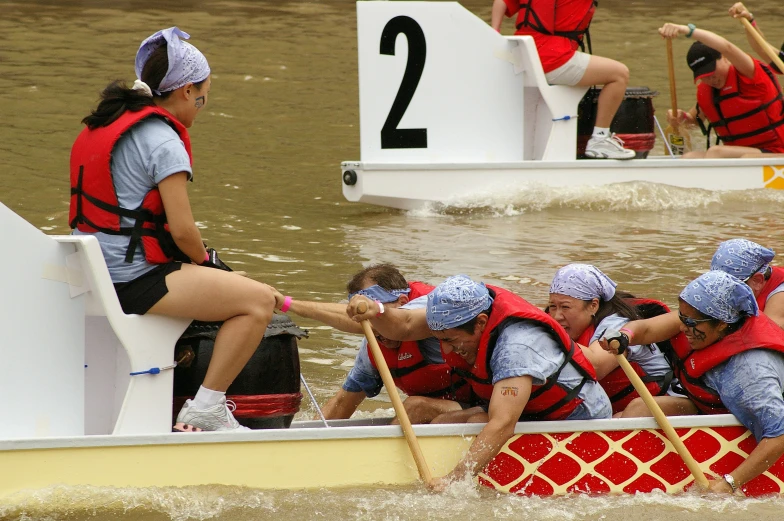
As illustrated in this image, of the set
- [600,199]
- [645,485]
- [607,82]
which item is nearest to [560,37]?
[607,82]

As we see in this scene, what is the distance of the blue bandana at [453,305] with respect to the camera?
423cm

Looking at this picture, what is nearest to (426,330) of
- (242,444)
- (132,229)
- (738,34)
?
(242,444)

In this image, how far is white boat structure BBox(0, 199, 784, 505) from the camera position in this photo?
13.4 ft

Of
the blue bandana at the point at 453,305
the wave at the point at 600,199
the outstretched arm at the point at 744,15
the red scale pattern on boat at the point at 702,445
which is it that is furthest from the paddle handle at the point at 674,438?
the outstretched arm at the point at 744,15

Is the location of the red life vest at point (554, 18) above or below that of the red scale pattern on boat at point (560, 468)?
above

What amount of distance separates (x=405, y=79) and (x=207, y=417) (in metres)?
5.07

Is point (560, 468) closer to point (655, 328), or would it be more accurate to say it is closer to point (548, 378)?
point (548, 378)

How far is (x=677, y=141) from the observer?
1039cm

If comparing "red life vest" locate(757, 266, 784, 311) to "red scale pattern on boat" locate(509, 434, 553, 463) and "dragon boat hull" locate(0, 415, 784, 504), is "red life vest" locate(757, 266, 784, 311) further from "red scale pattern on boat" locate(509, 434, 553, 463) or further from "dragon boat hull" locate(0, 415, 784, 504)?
"red scale pattern on boat" locate(509, 434, 553, 463)

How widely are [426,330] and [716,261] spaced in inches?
55.2

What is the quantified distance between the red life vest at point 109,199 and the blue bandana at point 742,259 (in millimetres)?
2378

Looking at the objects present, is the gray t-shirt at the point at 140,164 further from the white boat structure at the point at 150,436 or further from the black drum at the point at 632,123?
the black drum at the point at 632,123

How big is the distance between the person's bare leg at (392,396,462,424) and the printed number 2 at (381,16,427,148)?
4.53 meters

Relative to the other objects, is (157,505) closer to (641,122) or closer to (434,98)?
(434,98)
